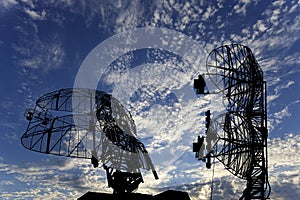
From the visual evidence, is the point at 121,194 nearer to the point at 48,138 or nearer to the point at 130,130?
the point at 130,130

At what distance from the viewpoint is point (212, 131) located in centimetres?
3238

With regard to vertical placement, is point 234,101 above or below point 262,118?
above

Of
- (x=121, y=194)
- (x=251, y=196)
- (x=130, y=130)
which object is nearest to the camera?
(x=251, y=196)

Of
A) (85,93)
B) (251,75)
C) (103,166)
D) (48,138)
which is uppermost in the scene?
(85,93)

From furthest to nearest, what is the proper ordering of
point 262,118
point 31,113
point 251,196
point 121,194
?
point 121,194, point 31,113, point 262,118, point 251,196

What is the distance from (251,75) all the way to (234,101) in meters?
3.13

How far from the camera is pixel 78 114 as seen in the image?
3484 cm

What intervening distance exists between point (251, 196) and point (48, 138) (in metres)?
22.8

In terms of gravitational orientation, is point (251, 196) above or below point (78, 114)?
below

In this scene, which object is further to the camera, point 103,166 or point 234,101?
point 103,166

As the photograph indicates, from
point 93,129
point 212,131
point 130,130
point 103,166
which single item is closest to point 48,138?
point 93,129

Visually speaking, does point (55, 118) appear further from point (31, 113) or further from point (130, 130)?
point (130, 130)

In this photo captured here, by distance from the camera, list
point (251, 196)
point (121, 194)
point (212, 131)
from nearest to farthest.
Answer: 1. point (251, 196)
2. point (212, 131)
3. point (121, 194)

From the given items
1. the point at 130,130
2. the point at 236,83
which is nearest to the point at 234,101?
the point at 236,83
